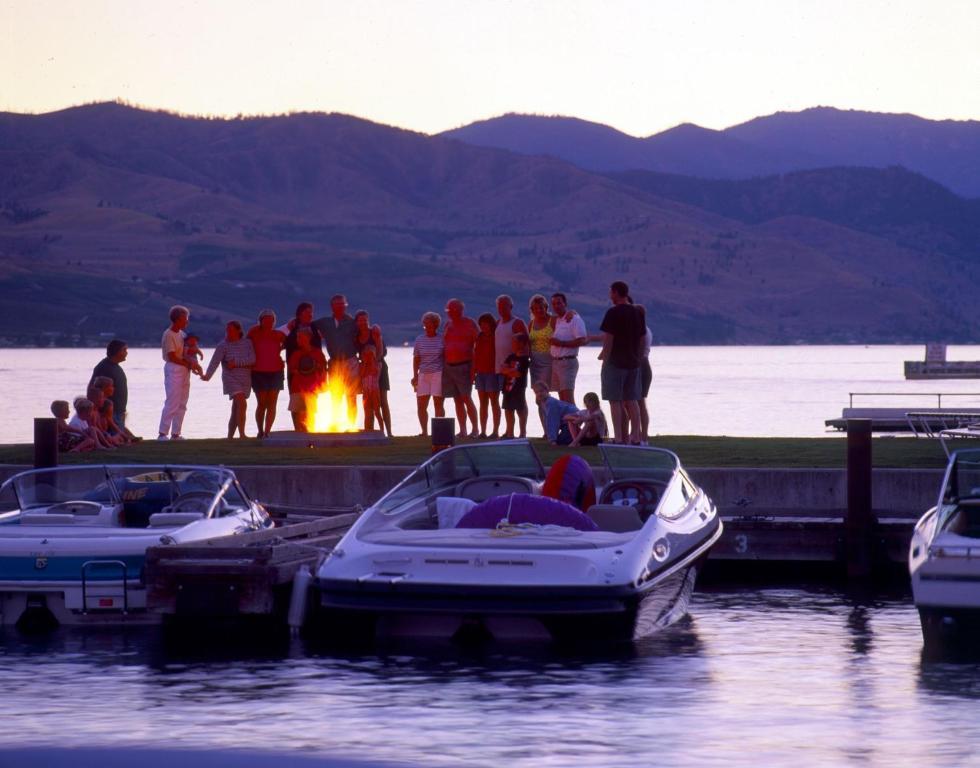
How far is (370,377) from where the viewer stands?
29.1 m

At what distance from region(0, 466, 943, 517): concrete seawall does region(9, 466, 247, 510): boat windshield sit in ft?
14.1

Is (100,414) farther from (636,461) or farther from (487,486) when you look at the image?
(636,461)

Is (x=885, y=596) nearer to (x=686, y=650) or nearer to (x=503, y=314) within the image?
(x=686, y=650)

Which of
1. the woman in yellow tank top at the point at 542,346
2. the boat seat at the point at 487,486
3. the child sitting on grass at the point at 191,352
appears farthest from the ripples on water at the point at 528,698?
the child sitting on grass at the point at 191,352

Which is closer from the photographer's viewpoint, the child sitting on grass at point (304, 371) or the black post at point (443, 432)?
the black post at point (443, 432)

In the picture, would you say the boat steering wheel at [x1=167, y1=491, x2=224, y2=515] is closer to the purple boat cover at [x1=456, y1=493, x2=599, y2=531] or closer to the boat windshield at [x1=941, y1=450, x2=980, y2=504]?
the purple boat cover at [x1=456, y1=493, x2=599, y2=531]

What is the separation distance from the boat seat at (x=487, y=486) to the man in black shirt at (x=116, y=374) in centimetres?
1105

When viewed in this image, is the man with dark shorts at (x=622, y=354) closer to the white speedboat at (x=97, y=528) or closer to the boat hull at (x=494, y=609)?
the white speedboat at (x=97, y=528)

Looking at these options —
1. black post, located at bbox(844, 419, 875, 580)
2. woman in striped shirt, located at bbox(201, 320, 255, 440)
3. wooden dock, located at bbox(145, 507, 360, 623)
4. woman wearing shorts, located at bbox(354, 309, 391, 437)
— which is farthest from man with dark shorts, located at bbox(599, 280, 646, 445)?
wooden dock, located at bbox(145, 507, 360, 623)

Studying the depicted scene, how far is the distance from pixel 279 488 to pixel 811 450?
7910 millimetres

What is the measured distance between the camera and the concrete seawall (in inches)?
858

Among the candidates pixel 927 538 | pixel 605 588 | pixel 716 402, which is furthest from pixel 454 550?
pixel 716 402

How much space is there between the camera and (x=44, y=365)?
174 meters

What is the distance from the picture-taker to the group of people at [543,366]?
79.7 feet
